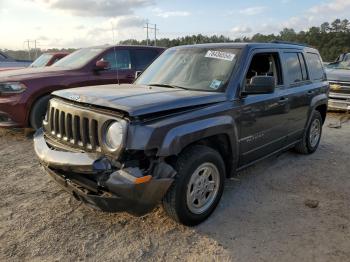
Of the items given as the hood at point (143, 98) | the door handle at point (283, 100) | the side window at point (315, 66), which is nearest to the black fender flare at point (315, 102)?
the side window at point (315, 66)

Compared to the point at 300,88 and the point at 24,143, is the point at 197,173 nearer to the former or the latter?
the point at 300,88

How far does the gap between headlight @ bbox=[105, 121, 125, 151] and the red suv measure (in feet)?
8.73

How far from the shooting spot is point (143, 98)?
3391 millimetres

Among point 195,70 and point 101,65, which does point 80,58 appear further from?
point 195,70

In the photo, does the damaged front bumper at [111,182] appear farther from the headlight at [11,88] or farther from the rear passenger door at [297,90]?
the headlight at [11,88]

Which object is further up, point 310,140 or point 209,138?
point 209,138

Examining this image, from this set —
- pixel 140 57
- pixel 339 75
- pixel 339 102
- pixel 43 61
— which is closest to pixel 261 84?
pixel 140 57

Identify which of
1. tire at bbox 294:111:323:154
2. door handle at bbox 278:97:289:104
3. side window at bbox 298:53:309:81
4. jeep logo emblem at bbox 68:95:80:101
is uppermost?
side window at bbox 298:53:309:81

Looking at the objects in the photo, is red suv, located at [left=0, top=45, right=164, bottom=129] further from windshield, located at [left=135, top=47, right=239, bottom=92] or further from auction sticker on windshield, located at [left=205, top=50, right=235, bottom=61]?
auction sticker on windshield, located at [left=205, top=50, right=235, bottom=61]

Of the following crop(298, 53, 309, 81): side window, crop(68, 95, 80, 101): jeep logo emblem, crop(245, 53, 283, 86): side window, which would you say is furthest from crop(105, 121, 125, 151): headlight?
crop(298, 53, 309, 81): side window

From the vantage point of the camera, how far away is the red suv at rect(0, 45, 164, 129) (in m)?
6.46

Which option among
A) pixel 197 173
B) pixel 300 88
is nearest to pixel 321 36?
pixel 300 88

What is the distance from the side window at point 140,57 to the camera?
821cm

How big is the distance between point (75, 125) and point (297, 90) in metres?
3.35
